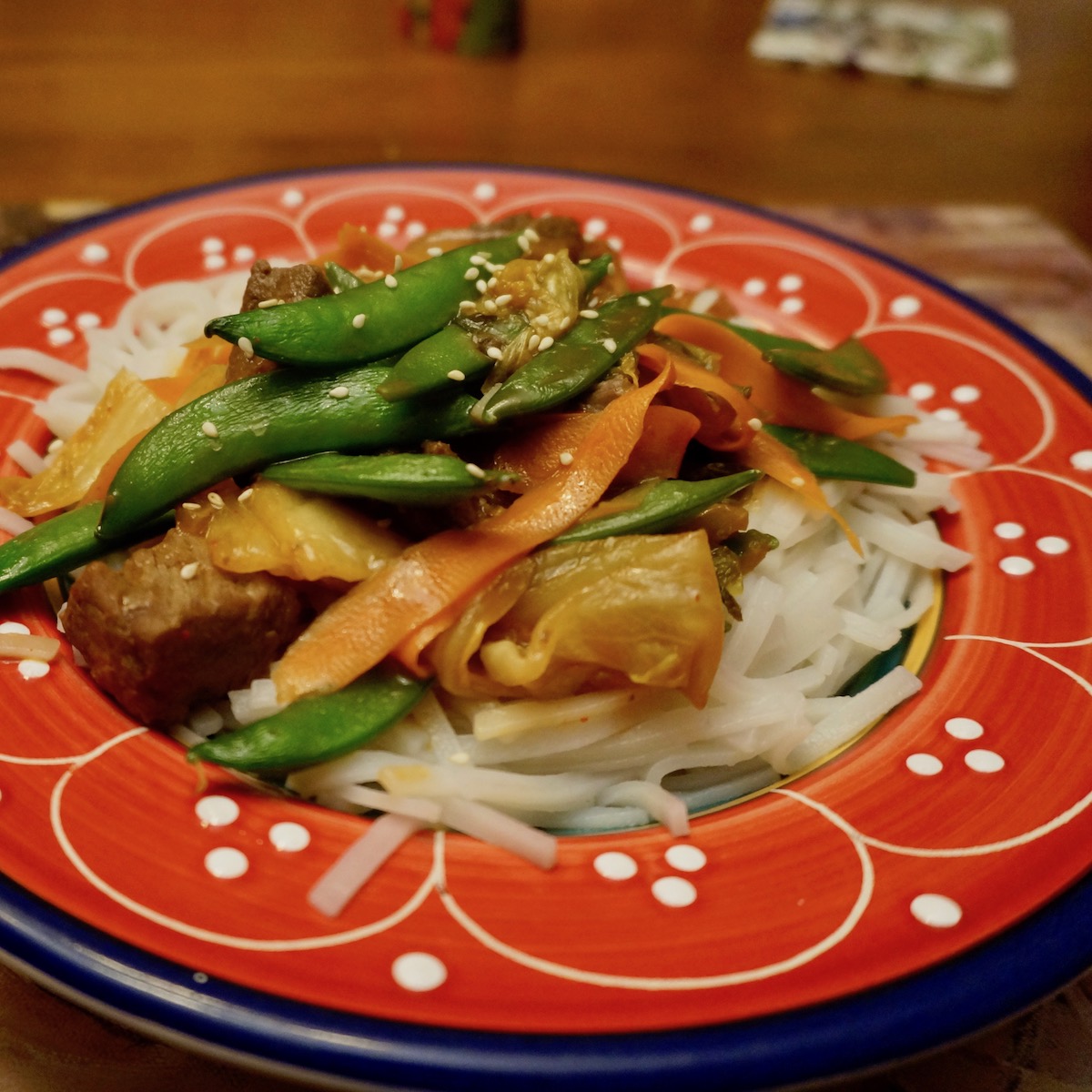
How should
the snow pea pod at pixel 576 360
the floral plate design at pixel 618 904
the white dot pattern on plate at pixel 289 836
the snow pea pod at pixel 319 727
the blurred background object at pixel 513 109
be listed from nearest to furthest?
the floral plate design at pixel 618 904
the white dot pattern on plate at pixel 289 836
the snow pea pod at pixel 319 727
the snow pea pod at pixel 576 360
the blurred background object at pixel 513 109

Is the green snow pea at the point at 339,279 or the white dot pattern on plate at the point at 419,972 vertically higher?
the green snow pea at the point at 339,279

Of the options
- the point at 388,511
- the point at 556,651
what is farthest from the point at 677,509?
the point at 388,511

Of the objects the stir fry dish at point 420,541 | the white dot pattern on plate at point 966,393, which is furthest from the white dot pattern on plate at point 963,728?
the white dot pattern on plate at point 966,393

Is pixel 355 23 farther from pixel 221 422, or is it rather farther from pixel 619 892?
pixel 619 892

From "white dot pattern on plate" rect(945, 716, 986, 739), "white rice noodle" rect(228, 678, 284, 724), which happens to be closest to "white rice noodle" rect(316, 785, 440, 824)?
"white rice noodle" rect(228, 678, 284, 724)

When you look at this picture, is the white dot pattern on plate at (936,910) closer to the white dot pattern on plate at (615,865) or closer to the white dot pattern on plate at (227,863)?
the white dot pattern on plate at (615,865)
